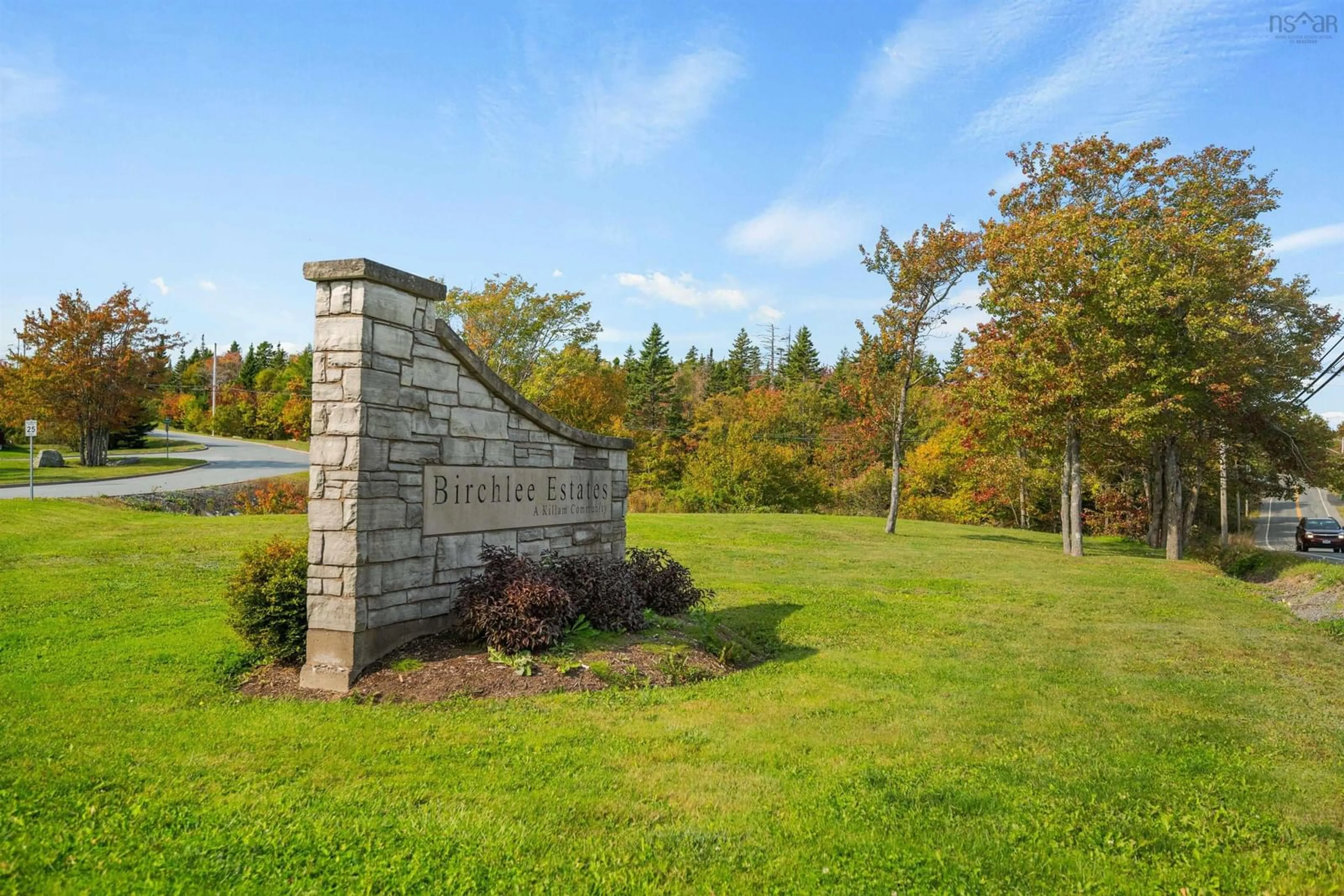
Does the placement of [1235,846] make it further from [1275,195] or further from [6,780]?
[1275,195]

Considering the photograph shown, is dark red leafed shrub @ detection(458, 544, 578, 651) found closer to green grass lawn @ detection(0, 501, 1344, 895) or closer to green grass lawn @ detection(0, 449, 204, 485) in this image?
green grass lawn @ detection(0, 501, 1344, 895)

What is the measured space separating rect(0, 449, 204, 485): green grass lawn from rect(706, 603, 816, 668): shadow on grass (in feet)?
80.2

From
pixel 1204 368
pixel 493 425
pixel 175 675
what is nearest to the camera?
pixel 175 675

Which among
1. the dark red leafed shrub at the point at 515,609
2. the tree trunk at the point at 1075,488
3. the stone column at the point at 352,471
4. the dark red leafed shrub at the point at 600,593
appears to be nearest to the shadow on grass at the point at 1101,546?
the tree trunk at the point at 1075,488

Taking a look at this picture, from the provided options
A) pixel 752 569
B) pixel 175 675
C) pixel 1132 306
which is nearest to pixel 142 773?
pixel 175 675

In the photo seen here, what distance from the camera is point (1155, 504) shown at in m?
27.5

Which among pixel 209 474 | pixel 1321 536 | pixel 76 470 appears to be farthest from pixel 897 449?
pixel 76 470

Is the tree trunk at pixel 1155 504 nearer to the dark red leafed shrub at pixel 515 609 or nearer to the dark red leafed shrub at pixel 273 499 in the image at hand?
the dark red leafed shrub at pixel 515 609

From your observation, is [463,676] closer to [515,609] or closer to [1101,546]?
[515,609]

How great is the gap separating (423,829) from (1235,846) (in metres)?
3.76

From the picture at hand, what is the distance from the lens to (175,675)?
5.78 meters

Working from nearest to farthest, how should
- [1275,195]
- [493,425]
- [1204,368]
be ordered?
[493,425]
[1204,368]
[1275,195]

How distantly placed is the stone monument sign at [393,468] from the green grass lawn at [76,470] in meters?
24.0

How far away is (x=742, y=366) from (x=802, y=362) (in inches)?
256
